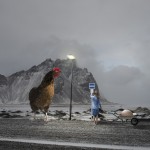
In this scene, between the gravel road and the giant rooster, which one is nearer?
the gravel road

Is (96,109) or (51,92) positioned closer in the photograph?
(96,109)

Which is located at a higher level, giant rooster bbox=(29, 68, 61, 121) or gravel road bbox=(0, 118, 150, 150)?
giant rooster bbox=(29, 68, 61, 121)

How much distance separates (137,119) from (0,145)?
1207 centimetres

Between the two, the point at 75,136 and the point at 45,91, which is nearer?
the point at 75,136

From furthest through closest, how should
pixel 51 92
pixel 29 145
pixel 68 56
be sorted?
pixel 68 56 → pixel 51 92 → pixel 29 145

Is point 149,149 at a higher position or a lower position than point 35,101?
lower

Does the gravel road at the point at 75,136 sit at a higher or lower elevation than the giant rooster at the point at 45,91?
lower

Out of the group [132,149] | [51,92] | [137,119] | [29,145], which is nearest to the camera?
[132,149]

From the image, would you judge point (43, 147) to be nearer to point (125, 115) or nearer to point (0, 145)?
point (0, 145)

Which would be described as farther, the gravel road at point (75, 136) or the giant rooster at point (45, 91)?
the giant rooster at point (45, 91)

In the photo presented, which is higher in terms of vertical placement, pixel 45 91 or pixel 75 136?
pixel 45 91

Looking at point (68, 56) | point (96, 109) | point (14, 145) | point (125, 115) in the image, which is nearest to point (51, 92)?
point (96, 109)

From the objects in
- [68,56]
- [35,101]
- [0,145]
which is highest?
[68,56]

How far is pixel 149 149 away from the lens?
8.92 metres
